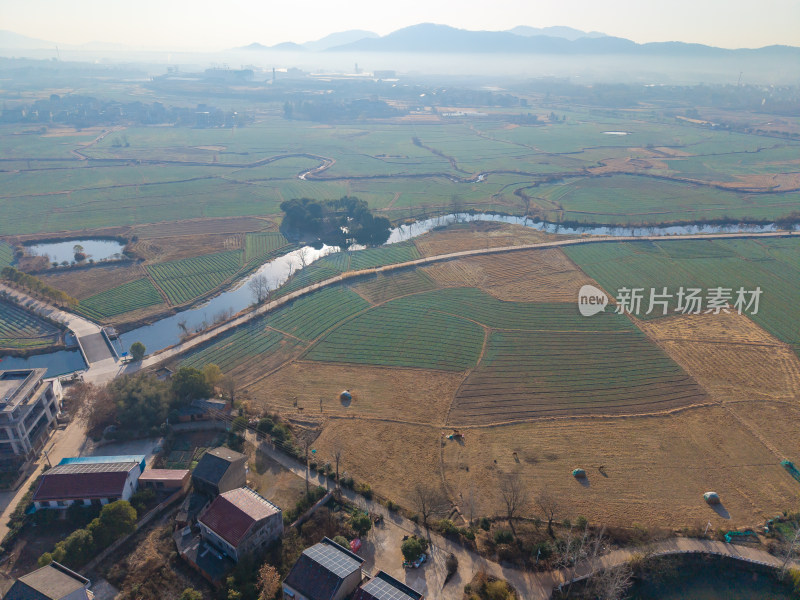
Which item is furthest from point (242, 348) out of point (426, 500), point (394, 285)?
point (426, 500)

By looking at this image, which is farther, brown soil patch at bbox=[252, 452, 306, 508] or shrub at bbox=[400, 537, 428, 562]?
brown soil patch at bbox=[252, 452, 306, 508]

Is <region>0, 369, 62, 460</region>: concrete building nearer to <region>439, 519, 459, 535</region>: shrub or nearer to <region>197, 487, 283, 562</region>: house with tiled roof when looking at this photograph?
<region>197, 487, 283, 562</region>: house with tiled roof

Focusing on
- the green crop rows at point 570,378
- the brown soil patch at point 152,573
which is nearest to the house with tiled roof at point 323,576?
the brown soil patch at point 152,573

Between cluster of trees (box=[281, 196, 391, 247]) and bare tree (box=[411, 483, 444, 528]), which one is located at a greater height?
cluster of trees (box=[281, 196, 391, 247])

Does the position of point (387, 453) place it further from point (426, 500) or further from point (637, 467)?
point (637, 467)

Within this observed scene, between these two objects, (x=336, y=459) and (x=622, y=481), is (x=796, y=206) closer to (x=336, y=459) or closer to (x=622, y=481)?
(x=622, y=481)

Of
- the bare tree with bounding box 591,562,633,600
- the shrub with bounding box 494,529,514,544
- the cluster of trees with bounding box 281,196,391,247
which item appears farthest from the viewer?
the cluster of trees with bounding box 281,196,391,247

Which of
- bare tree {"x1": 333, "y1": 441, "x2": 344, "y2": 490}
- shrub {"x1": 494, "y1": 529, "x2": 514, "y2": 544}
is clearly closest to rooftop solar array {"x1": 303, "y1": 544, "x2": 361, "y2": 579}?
bare tree {"x1": 333, "y1": 441, "x2": 344, "y2": 490}
